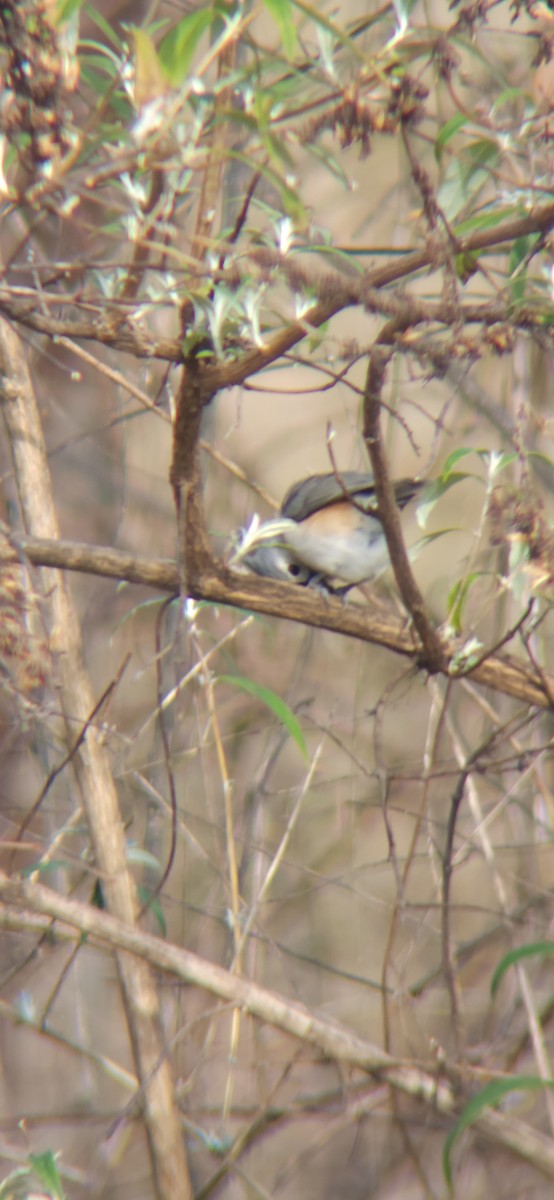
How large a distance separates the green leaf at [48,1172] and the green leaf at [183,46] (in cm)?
180

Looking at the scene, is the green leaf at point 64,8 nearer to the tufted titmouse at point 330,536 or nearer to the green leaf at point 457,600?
the green leaf at point 457,600

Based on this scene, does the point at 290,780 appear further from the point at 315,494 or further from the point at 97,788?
the point at 97,788

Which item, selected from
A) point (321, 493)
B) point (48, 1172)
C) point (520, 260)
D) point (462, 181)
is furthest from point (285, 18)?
point (321, 493)

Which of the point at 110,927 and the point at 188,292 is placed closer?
the point at 188,292

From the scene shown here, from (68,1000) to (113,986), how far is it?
18 cm

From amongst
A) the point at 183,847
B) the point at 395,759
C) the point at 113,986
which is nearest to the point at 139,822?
the point at 183,847

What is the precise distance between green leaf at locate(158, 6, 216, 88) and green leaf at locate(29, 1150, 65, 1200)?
180cm

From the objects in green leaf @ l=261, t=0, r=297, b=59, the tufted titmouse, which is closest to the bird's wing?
the tufted titmouse

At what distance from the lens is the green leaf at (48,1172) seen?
1.94m

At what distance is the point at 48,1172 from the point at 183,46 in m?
1.84

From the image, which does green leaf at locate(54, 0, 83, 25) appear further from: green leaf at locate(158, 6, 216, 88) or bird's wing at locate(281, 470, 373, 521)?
bird's wing at locate(281, 470, 373, 521)

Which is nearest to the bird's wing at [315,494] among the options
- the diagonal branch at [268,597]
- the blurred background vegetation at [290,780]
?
the blurred background vegetation at [290,780]

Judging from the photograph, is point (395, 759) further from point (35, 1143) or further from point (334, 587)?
point (35, 1143)

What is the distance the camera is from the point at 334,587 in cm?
379
